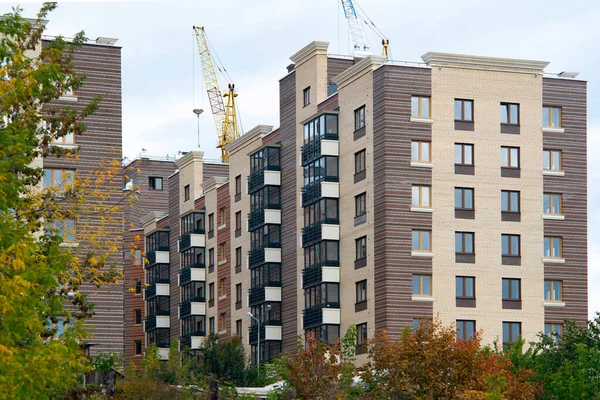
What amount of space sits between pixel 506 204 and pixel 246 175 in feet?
82.4

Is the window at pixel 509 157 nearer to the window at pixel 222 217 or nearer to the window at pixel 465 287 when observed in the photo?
the window at pixel 465 287

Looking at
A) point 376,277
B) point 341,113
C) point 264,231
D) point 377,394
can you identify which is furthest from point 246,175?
point 377,394

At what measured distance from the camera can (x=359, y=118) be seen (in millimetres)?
80375

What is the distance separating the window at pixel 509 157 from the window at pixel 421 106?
5379 mm

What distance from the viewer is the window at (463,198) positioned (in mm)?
78250

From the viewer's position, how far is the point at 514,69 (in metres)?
79.7

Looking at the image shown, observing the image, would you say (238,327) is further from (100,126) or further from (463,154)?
(100,126)

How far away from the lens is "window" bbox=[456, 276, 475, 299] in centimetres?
7725

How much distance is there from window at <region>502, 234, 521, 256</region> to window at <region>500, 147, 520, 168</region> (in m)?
4.34

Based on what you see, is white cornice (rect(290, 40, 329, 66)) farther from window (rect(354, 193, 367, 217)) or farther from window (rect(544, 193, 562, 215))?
window (rect(544, 193, 562, 215))

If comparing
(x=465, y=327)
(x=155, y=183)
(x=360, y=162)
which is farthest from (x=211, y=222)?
(x=465, y=327)

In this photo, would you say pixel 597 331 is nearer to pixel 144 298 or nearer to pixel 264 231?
pixel 264 231

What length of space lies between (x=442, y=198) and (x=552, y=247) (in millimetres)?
8002

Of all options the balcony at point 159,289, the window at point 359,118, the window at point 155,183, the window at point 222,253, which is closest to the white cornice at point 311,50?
the window at point 359,118
